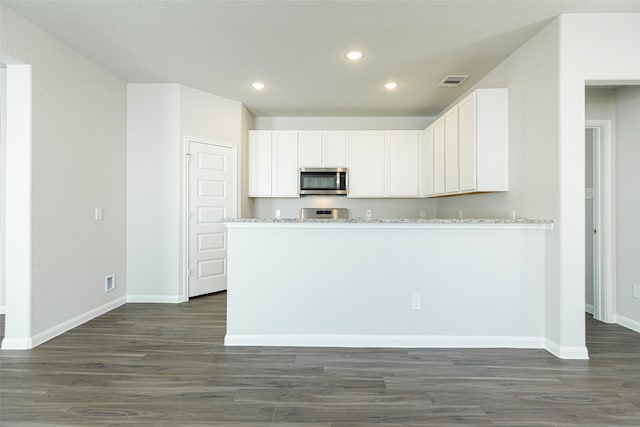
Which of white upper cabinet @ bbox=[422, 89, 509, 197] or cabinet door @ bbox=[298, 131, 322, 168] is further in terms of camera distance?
cabinet door @ bbox=[298, 131, 322, 168]

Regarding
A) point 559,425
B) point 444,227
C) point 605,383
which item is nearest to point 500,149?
point 444,227

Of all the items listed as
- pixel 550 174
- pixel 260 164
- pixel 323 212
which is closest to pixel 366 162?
pixel 323 212

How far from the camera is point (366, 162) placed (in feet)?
16.7

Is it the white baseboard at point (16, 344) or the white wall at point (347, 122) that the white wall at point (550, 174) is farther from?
the white baseboard at point (16, 344)

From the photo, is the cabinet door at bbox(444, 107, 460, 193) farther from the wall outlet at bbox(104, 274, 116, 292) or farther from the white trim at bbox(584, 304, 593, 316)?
the wall outlet at bbox(104, 274, 116, 292)

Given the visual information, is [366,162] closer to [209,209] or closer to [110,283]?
[209,209]

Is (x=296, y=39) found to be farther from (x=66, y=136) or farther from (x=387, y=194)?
(x=387, y=194)

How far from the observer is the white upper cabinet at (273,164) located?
5.03m

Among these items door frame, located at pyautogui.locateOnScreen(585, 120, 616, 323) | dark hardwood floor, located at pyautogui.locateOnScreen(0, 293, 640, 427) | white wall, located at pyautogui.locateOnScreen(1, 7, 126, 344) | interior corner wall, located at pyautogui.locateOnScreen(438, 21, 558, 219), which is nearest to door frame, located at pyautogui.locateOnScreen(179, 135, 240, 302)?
white wall, located at pyautogui.locateOnScreen(1, 7, 126, 344)

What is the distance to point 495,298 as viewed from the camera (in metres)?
2.71

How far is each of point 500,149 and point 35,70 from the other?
4.10 metres

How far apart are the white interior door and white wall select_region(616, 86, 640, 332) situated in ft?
14.4

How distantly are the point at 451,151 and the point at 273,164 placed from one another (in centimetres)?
251

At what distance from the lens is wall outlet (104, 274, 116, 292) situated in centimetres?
370
